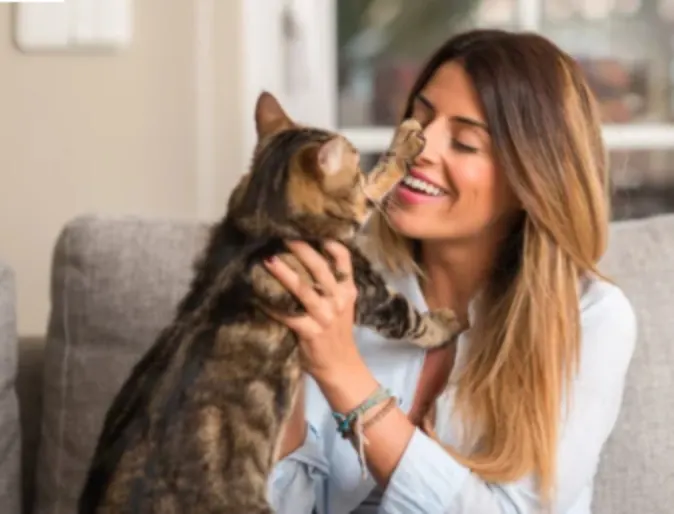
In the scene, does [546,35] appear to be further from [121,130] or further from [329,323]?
[329,323]

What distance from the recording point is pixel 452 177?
1277 millimetres

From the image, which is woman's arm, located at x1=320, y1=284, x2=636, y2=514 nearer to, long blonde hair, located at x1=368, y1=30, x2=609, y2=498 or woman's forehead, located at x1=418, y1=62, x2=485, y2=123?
long blonde hair, located at x1=368, y1=30, x2=609, y2=498

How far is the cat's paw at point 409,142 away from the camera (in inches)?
48.6

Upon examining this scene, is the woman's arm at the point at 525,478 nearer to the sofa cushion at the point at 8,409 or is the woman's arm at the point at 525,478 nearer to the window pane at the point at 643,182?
the sofa cushion at the point at 8,409

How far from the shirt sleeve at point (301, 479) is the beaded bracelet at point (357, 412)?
203 millimetres

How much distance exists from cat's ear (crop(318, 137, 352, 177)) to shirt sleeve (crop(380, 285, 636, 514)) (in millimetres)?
359

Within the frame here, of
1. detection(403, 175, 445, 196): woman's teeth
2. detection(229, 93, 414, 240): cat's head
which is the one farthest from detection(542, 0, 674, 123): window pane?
detection(229, 93, 414, 240): cat's head

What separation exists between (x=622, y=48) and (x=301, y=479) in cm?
133

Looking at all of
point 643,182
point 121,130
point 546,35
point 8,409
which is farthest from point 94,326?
point 643,182

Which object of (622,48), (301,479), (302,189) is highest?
(622,48)

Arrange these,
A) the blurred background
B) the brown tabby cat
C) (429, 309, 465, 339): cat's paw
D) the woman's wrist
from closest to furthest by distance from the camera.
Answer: the brown tabby cat, the woman's wrist, (429, 309, 465, 339): cat's paw, the blurred background

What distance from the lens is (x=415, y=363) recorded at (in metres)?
1.40

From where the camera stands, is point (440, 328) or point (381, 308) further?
point (440, 328)

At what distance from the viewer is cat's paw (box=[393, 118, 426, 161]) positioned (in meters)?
1.24
